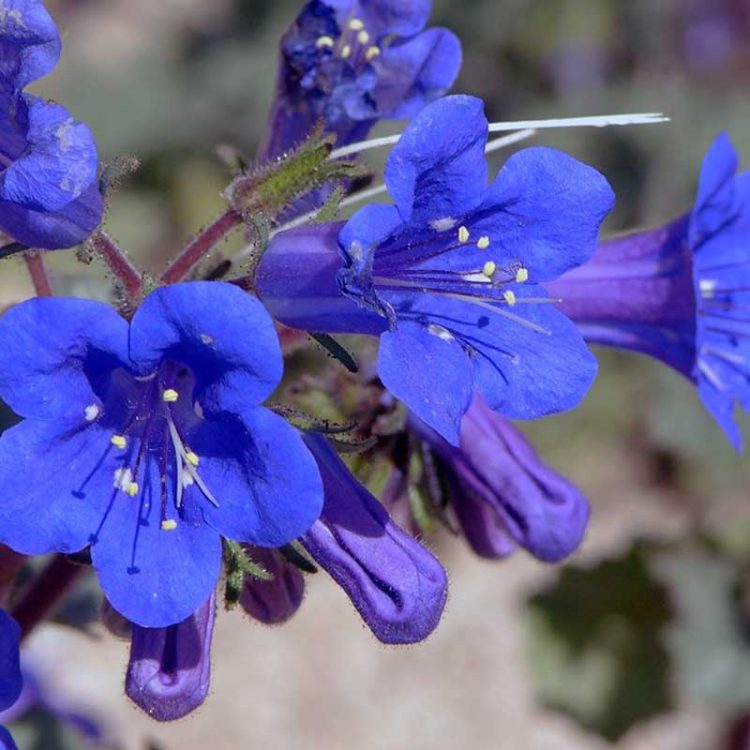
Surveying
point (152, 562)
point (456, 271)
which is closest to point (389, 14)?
point (456, 271)

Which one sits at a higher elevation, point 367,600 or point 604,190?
point 604,190

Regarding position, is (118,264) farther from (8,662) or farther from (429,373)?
(8,662)

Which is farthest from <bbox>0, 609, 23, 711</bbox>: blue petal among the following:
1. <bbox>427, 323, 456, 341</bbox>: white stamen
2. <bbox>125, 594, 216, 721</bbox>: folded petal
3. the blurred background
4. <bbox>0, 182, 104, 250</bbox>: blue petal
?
<bbox>427, 323, 456, 341</bbox>: white stamen

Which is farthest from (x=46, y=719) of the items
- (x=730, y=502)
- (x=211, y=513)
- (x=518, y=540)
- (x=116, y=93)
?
(x=116, y=93)

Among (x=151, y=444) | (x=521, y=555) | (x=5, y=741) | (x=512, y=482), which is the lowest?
(x=521, y=555)

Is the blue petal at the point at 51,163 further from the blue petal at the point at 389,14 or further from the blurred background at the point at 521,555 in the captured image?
the blue petal at the point at 389,14

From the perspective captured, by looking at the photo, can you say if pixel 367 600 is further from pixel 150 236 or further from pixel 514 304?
pixel 150 236

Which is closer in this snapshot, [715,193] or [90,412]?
[90,412]
